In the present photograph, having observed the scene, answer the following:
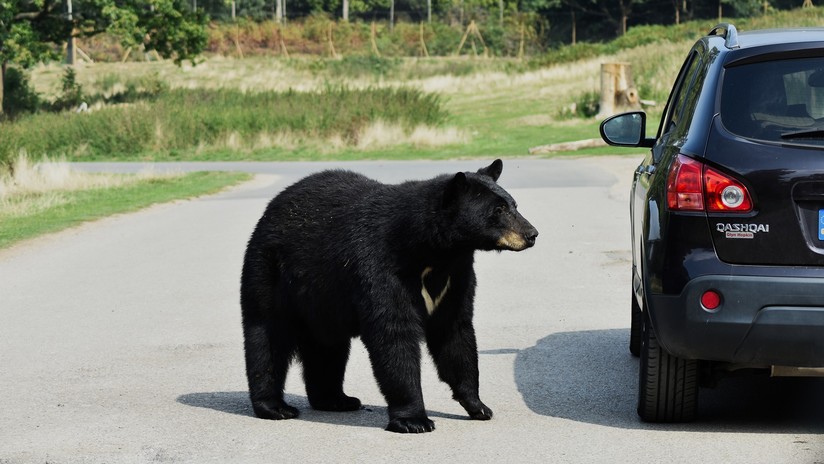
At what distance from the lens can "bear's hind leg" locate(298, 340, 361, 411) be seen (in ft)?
23.1

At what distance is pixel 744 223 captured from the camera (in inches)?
225

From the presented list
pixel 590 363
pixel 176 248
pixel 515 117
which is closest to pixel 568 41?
pixel 515 117

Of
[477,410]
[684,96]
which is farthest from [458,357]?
[684,96]

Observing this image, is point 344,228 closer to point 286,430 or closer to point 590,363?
point 286,430

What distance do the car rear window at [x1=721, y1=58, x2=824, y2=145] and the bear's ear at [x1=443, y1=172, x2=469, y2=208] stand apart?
4.05ft

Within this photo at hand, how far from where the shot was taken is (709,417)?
666 cm

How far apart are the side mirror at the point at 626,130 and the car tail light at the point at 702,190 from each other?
1776mm

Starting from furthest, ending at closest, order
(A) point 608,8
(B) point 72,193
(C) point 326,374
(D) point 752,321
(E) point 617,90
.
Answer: (A) point 608,8, (E) point 617,90, (B) point 72,193, (C) point 326,374, (D) point 752,321

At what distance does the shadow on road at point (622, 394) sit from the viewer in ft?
21.4

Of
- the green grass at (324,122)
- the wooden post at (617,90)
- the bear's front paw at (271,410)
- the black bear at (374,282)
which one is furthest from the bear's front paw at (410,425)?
the wooden post at (617,90)

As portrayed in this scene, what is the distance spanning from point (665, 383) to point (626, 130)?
77.4 inches

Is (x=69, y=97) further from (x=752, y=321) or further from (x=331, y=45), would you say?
(x=752, y=321)

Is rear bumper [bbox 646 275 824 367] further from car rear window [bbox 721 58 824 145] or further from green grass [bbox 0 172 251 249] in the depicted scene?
green grass [bbox 0 172 251 249]

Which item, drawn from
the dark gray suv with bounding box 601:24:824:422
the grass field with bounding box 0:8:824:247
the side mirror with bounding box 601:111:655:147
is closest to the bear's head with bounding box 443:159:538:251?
the dark gray suv with bounding box 601:24:824:422
